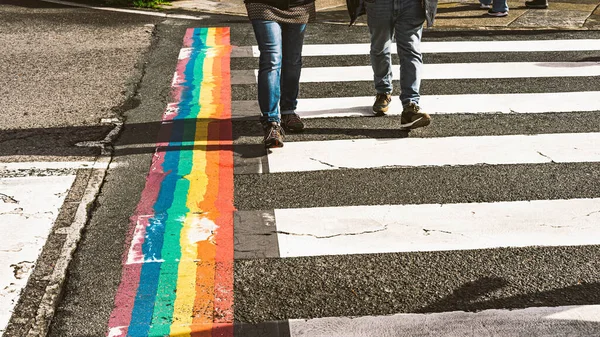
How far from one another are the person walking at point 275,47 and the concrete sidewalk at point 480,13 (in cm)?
432

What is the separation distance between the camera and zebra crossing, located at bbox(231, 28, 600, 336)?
3.96 meters

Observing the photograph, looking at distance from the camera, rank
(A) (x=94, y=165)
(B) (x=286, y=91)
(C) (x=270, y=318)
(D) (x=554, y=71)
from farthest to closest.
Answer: (D) (x=554, y=71), (B) (x=286, y=91), (A) (x=94, y=165), (C) (x=270, y=318)

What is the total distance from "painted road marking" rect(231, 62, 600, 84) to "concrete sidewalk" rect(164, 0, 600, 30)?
1859mm

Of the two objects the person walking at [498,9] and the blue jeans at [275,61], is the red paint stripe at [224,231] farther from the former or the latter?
the person walking at [498,9]

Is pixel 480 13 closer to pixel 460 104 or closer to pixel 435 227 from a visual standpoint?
pixel 460 104

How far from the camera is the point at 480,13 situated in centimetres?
1116

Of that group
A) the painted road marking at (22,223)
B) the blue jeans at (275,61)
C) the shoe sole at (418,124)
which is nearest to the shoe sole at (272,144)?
the blue jeans at (275,61)

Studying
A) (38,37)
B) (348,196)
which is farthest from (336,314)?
(38,37)

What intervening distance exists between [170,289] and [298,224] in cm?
104

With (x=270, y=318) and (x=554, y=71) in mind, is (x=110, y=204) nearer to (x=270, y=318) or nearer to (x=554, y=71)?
(x=270, y=318)

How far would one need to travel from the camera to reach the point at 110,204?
522 centimetres

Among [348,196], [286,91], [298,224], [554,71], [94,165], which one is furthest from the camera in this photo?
[554,71]

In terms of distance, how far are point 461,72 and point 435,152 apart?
2420 mm

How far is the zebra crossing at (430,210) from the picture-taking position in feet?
13.0
